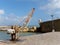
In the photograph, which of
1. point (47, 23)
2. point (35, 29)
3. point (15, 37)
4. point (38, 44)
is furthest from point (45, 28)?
point (38, 44)

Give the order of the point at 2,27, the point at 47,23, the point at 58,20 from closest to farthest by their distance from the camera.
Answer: the point at 58,20 < the point at 47,23 < the point at 2,27

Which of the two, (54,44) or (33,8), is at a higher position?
(33,8)

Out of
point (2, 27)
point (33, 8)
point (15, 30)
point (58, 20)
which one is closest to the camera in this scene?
point (15, 30)

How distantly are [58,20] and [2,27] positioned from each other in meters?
60.0

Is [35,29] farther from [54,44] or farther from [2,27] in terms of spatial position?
[54,44]

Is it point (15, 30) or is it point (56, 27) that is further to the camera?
point (56, 27)

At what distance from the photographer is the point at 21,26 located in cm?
3981

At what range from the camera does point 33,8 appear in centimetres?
4281

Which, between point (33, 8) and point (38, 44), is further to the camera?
point (33, 8)

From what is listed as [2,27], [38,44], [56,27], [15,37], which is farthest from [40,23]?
[38,44]

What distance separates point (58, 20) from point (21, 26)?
140 feet

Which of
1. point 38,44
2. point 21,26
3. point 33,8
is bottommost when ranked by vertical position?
point 38,44

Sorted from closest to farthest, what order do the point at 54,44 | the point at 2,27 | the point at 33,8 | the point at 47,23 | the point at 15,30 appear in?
the point at 54,44 → the point at 15,30 → the point at 33,8 → the point at 47,23 → the point at 2,27

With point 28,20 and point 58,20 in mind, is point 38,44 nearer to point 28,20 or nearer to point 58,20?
point 28,20
